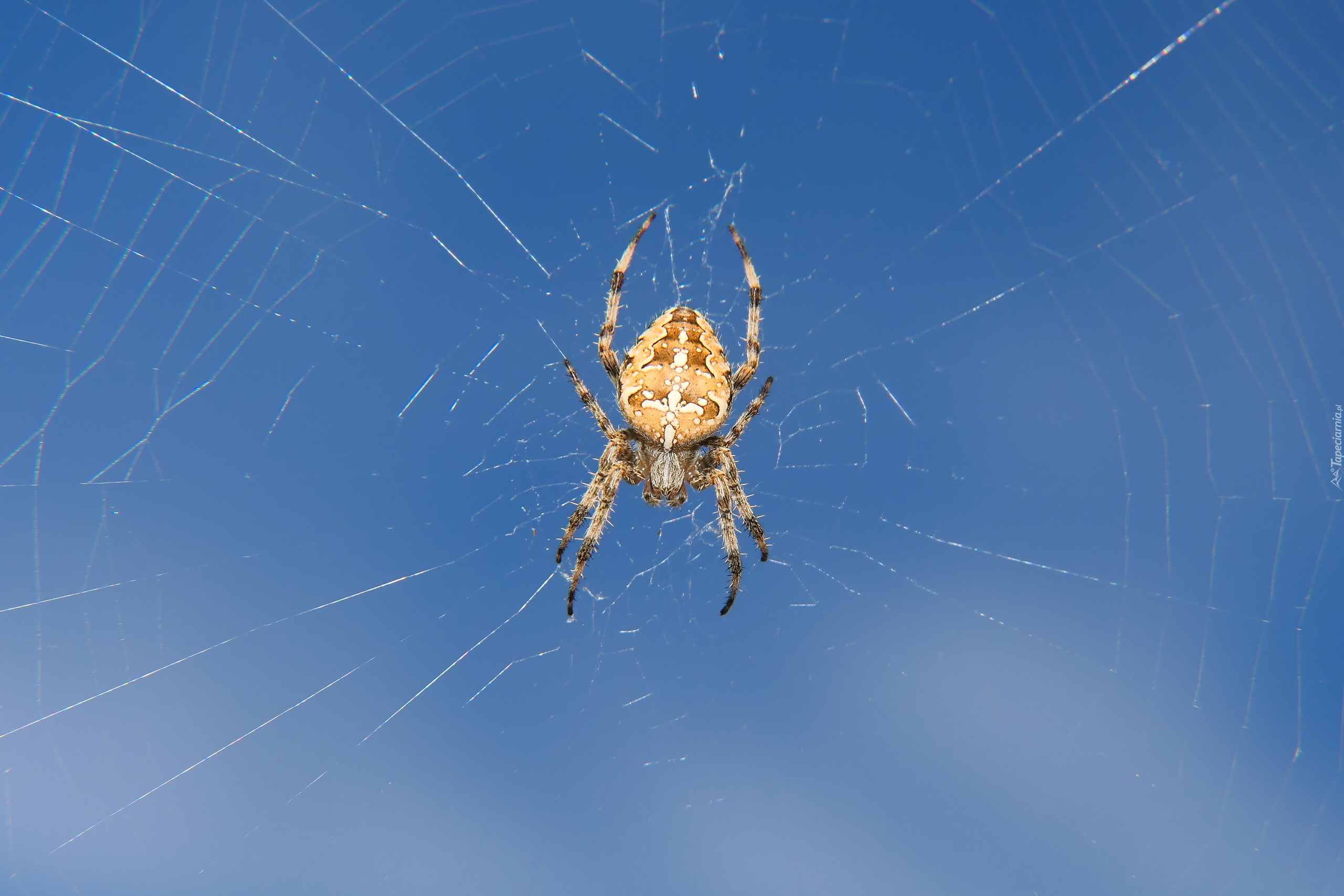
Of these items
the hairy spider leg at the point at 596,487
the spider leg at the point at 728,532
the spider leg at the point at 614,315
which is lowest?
the spider leg at the point at 728,532

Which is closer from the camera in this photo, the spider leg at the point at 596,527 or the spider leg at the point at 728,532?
the spider leg at the point at 596,527

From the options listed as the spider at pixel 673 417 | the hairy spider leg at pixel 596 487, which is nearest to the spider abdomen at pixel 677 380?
the spider at pixel 673 417

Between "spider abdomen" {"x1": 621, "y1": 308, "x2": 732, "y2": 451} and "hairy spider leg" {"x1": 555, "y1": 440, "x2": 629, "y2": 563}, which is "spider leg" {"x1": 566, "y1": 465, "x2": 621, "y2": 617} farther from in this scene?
"spider abdomen" {"x1": 621, "y1": 308, "x2": 732, "y2": 451}

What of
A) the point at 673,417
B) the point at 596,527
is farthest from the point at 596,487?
the point at 673,417

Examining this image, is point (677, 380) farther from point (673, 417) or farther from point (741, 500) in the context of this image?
point (741, 500)

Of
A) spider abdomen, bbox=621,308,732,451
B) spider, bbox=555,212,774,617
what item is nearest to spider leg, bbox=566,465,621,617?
spider, bbox=555,212,774,617

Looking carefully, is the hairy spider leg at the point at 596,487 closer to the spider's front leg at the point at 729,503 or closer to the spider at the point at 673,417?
the spider at the point at 673,417
